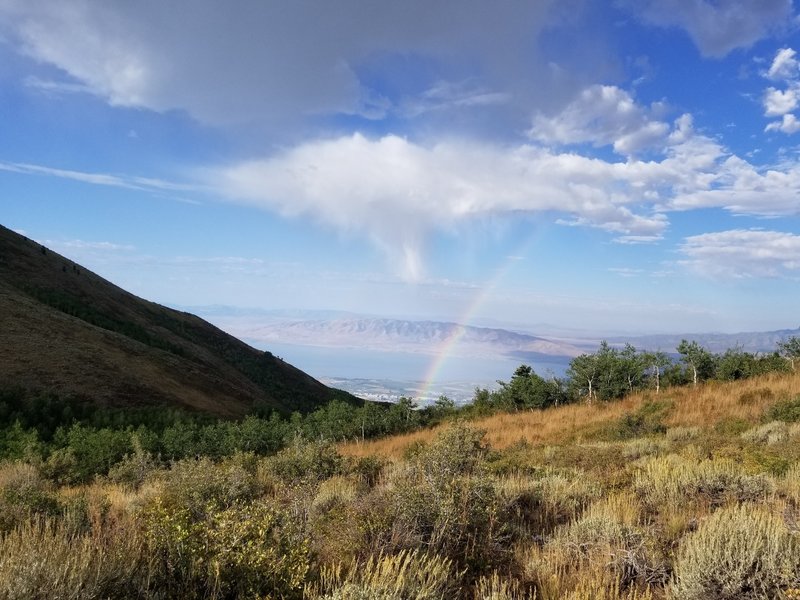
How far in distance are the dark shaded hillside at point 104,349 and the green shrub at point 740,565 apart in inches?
1160

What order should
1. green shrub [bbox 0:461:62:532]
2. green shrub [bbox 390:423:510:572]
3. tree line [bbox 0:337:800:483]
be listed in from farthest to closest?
tree line [bbox 0:337:800:483]
green shrub [bbox 0:461:62:532]
green shrub [bbox 390:423:510:572]

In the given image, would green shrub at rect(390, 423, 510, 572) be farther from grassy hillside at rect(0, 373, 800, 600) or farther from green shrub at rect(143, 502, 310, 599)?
green shrub at rect(143, 502, 310, 599)

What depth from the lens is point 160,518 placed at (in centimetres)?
429

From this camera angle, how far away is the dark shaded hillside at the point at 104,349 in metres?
27.3

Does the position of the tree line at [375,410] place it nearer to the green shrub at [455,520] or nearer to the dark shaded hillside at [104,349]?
the dark shaded hillside at [104,349]

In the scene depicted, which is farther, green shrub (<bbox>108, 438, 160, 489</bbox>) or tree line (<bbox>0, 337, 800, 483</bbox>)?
tree line (<bbox>0, 337, 800, 483</bbox>)

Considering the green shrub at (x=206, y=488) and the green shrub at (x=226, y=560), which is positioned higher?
the green shrub at (x=226, y=560)

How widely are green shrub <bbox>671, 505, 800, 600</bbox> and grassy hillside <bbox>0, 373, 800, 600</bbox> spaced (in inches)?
0.6

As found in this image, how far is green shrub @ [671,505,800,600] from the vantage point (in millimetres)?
3658

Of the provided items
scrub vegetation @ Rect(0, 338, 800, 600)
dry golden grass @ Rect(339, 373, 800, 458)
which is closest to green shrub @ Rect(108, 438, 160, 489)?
scrub vegetation @ Rect(0, 338, 800, 600)

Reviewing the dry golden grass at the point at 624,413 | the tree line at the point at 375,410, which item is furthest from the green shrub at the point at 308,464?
the tree line at the point at 375,410

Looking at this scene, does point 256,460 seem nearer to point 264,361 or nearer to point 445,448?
point 445,448

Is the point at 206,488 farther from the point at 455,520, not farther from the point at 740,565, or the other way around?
the point at 740,565

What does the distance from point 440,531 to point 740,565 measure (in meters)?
2.58
